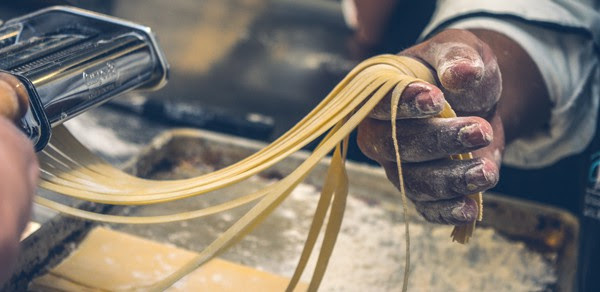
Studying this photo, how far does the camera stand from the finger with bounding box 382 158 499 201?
662mm

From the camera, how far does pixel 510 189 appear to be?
4.71 ft

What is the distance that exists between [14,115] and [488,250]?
0.80 m

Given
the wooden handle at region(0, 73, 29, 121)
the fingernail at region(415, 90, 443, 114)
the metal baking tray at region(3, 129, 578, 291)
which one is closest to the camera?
the wooden handle at region(0, 73, 29, 121)

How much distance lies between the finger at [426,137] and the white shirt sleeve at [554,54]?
0.40 m

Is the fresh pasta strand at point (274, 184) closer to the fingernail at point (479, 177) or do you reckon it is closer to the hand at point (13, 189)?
the fingernail at point (479, 177)

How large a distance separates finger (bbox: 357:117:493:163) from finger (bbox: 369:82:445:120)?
0.09ft

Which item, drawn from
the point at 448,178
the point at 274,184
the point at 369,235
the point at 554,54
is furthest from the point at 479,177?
the point at 554,54

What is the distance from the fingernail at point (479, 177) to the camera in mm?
657

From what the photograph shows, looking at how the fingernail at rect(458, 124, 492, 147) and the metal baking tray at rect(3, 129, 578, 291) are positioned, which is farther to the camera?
the metal baking tray at rect(3, 129, 578, 291)

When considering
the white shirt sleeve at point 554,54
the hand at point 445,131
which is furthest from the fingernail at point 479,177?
the white shirt sleeve at point 554,54

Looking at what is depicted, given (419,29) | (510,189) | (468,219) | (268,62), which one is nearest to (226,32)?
(268,62)

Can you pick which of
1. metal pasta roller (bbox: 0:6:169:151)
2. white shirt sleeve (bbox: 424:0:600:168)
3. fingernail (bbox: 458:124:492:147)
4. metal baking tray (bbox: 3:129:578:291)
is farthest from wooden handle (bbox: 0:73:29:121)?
white shirt sleeve (bbox: 424:0:600:168)

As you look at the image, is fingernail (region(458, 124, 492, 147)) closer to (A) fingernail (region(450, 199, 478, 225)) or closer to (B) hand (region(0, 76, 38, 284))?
(A) fingernail (region(450, 199, 478, 225))

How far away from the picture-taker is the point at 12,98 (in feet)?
1.73
